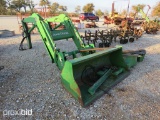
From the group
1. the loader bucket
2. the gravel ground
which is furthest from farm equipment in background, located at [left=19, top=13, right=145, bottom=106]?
the gravel ground

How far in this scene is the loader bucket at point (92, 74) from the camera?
289cm

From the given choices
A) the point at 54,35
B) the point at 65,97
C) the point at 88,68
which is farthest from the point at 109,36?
the point at 65,97

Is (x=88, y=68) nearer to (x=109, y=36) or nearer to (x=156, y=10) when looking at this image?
(x=109, y=36)

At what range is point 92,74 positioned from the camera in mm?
3586

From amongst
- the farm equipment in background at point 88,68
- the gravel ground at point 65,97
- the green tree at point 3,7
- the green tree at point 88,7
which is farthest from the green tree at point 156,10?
the green tree at point 3,7

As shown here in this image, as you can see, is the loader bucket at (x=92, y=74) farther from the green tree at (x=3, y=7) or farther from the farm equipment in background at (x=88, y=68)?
the green tree at (x=3, y=7)

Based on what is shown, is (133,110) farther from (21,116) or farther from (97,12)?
(97,12)

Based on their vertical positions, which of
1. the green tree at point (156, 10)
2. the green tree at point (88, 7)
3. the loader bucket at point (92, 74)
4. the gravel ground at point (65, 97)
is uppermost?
the green tree at point (88, 7)

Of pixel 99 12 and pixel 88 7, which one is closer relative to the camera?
pixel 88 7

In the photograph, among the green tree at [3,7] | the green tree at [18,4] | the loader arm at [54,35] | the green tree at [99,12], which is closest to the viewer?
the loader arm at [54,35]

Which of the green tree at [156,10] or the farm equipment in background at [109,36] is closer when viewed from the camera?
the farm equipment in background at [109,36]

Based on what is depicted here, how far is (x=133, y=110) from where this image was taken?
277 centimetres

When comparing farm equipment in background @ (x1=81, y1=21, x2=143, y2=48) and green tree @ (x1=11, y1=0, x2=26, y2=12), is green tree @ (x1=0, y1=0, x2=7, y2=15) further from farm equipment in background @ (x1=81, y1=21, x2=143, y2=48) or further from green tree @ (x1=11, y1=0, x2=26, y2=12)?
farm equipment in background @ (x1=81, y1=21, x2=143, y2=48)

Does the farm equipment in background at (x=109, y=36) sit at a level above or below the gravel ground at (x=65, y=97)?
above
